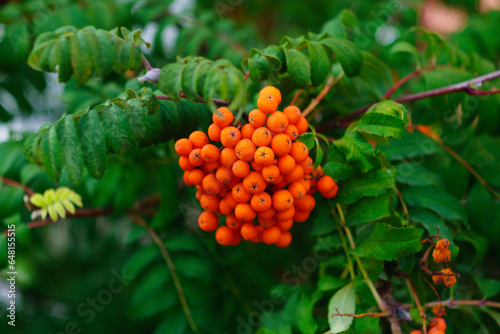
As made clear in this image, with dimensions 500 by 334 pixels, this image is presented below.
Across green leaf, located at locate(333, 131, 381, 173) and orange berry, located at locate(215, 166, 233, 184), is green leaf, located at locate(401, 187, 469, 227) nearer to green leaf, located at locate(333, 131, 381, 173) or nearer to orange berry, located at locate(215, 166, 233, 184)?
green leaf, located at locate(333, 131, 381, 173)

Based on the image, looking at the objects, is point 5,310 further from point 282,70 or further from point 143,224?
point 282,70

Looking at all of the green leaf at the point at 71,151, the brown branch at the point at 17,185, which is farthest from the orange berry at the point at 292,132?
the brown branch at the point at 17,185

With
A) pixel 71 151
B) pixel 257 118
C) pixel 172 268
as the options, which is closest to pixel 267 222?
pixel 257 118

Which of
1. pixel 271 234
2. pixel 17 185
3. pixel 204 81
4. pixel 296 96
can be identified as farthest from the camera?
pixel 17 185

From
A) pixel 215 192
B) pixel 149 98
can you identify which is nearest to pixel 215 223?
pixel 215 192

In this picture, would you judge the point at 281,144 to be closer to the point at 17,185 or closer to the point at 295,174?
the point at 295,174

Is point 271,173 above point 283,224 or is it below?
above

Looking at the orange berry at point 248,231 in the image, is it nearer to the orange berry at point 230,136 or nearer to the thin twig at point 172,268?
the orange berry at point 230,136

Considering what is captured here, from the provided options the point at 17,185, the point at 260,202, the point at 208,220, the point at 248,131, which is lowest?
the point at 17,185

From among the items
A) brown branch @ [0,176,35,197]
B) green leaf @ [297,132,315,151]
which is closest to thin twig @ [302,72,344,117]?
green leaf @ [297,132,315,151]
